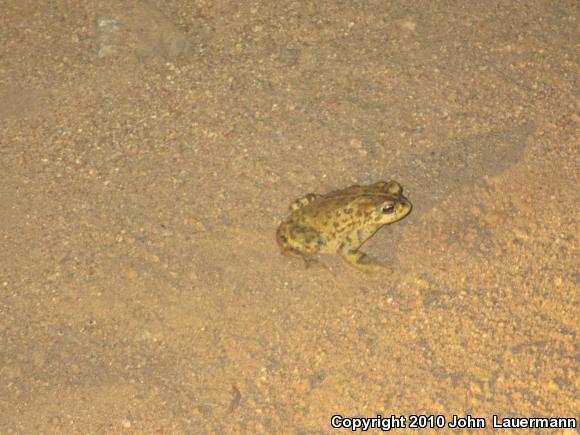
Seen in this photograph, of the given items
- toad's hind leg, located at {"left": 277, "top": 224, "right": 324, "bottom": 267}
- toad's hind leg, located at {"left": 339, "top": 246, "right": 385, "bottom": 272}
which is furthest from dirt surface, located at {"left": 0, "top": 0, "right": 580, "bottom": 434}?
toad's hind leg, located at {"left": 277, "top": 224, "right": 324, "bottom": 267}

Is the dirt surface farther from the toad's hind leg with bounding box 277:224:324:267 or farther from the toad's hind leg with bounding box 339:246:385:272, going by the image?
the toad's hind leg with bounding box 277:224:324:267

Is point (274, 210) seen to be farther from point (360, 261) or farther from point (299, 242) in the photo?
point (360, 261)

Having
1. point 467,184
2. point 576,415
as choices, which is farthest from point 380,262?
point 576,415

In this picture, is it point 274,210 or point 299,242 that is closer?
point 299,242

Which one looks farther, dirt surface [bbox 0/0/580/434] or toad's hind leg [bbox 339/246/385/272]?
toad's hind leg [bbox 339/246/385/272]

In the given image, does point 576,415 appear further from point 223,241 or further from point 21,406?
point 21,406

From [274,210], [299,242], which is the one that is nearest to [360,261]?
[299,242]
